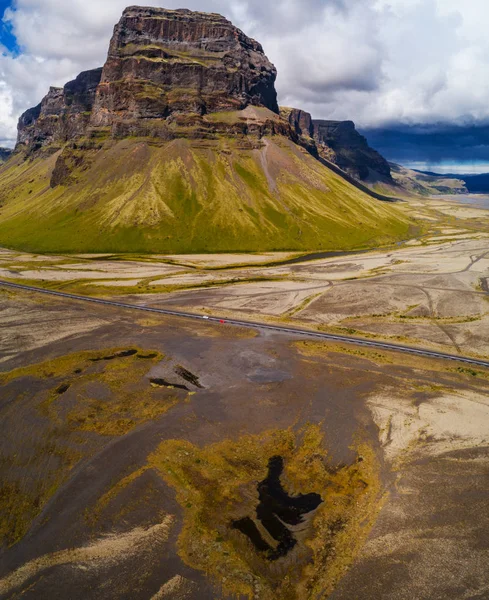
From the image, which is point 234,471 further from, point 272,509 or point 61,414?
point 61,414

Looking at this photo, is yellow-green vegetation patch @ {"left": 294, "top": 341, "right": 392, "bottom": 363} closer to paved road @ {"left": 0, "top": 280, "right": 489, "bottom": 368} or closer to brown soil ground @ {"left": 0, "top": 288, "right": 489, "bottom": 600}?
brown soil ground @ {"left": 0, "top": 288, "right": 489, "bottom": 600}

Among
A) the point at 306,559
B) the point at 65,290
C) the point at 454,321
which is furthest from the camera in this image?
the point at 65,290

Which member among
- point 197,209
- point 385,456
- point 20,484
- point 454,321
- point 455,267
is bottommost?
point 20,484

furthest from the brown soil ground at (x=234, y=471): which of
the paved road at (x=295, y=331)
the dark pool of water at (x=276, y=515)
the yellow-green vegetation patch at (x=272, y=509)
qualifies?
the paved road at (x=295, y=331)

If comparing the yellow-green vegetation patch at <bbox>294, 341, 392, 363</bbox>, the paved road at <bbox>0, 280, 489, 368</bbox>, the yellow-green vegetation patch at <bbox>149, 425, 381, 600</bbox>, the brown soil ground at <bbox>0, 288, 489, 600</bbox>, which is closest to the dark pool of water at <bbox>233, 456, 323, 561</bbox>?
the yellow-green vegetation patch at <bbox>149, 425, 381, 600</bbox>

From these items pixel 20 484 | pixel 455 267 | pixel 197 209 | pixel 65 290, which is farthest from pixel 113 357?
pixel 197 209

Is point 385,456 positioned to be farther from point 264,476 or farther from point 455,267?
point 455,267
